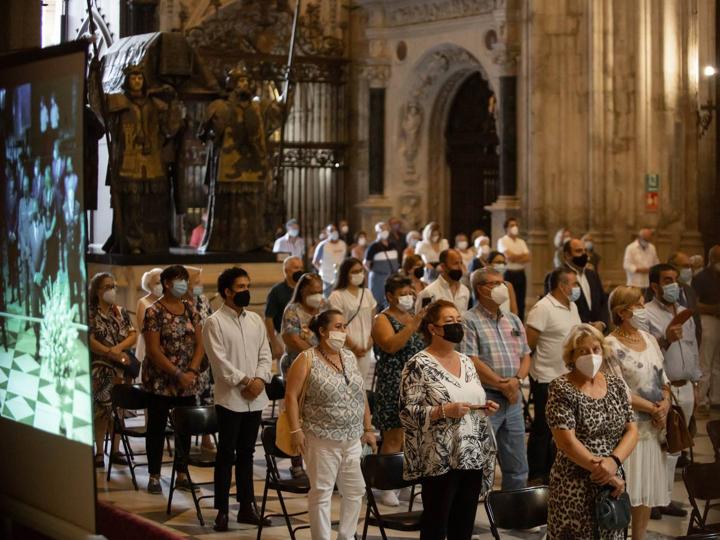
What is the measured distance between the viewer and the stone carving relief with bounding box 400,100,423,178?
2411 cm

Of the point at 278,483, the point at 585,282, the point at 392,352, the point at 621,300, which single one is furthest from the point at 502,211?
the point at 278,483

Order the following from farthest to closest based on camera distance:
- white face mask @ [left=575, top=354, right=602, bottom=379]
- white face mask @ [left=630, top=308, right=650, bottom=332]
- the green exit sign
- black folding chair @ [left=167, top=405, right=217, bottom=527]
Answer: the green exit sign
black folding chair @ [left=167, top=405, right=217, bottom=527]
white face mask @ [left=630, top=308, right=650, bottom=332]
white face mask @ [left=575, top=354, right=602, bottom=379]

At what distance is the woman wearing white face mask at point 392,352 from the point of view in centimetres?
889

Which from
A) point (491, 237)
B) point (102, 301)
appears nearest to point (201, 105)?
point (491, 237)

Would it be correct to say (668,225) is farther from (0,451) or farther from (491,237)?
(0,451)

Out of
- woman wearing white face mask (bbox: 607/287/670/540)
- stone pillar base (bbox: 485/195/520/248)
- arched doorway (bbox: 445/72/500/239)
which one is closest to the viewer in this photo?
woman wearing white face mask (bbox: 607/287/670/540)

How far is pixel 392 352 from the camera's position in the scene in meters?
8.88

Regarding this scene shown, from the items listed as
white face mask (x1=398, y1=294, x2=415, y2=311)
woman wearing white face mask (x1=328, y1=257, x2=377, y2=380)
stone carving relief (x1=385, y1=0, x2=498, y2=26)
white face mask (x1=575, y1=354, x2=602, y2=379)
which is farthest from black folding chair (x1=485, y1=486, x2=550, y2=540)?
stone carving relief (x1=385, y1=0, x2=498, y2=26)

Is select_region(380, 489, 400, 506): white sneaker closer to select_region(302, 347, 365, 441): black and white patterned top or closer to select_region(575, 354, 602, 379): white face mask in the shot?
select_region(302, 347, 365, 441): black and white patterned top

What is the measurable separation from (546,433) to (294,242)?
12.1 metres

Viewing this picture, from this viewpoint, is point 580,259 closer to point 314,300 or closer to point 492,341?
point 314,300

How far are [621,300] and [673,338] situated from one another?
5.48ft

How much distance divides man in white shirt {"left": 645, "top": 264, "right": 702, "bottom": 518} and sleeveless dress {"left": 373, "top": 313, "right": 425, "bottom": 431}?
1696 millimetres

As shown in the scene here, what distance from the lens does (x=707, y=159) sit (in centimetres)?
2128
